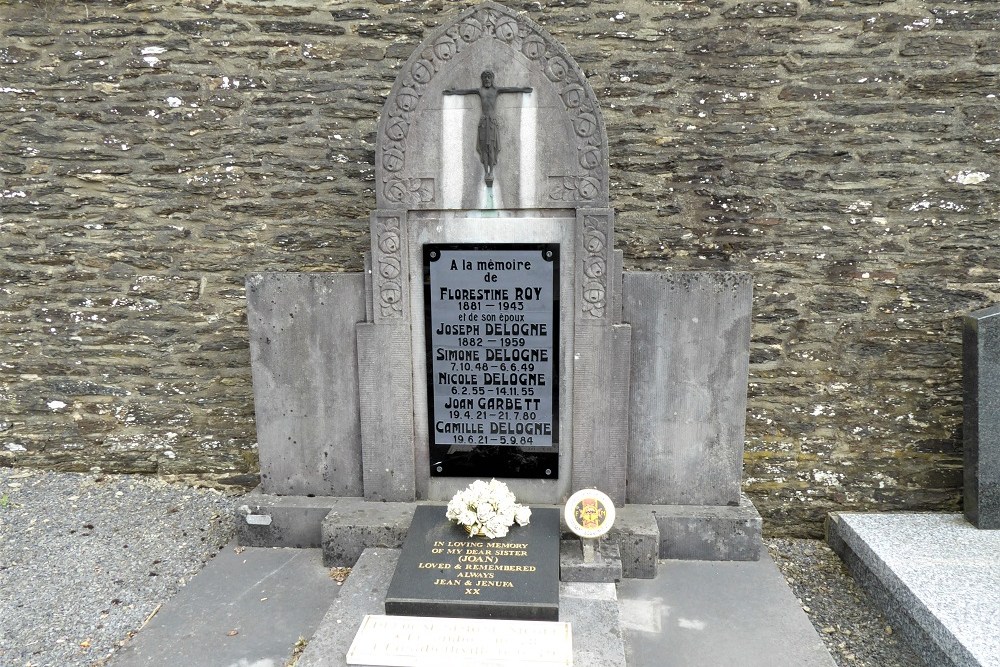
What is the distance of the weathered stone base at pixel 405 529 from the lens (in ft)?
11.2

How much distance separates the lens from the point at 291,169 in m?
4.77

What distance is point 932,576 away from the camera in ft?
11.5

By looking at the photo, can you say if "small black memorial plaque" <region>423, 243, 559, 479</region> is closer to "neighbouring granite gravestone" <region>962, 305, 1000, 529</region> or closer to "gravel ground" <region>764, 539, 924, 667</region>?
"gravel ground" <region>764, 539, 924, 667</region>

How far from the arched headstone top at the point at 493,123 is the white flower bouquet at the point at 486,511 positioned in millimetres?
1528

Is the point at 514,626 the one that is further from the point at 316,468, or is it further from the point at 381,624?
the point at 316,468

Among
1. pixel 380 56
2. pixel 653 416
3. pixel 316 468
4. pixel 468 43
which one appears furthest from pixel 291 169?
pixel 653 416

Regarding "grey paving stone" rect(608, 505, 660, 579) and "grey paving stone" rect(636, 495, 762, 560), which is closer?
"grey paving stone" rect(608, 505, 660, 579)

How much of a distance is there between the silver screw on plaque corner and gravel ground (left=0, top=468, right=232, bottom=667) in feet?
7.65

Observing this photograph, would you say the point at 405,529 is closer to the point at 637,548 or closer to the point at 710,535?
the point at 637,548

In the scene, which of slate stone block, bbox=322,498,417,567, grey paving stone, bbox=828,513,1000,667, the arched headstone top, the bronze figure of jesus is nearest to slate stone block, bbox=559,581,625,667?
slate stone block, bbox=322,498,417,567

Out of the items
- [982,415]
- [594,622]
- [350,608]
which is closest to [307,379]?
[350,608]

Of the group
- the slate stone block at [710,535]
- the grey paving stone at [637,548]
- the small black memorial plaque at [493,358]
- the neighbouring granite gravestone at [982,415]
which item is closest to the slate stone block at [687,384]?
the slate stone block at [710,535]

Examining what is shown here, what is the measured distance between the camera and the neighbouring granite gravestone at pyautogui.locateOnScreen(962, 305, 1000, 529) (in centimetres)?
394

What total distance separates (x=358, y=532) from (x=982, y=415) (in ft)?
12.8
